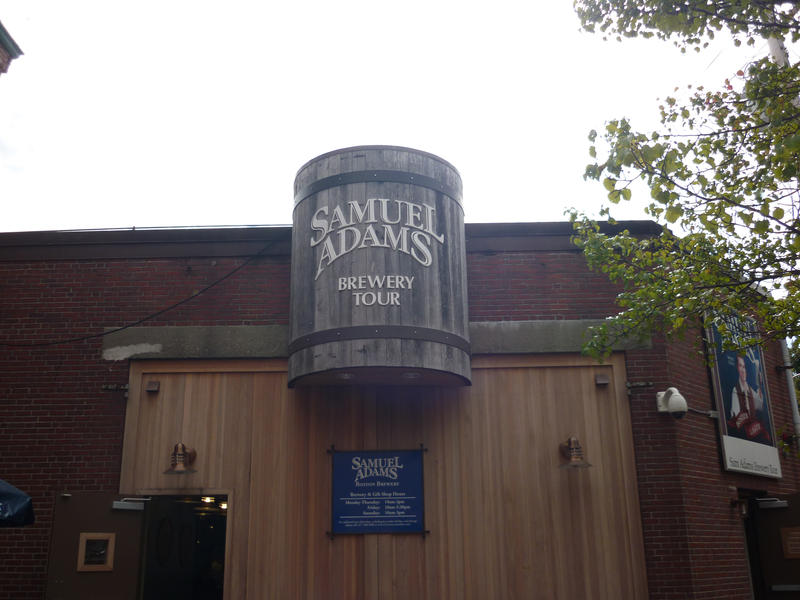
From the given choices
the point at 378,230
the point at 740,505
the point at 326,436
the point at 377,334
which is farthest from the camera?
the point at 740,505

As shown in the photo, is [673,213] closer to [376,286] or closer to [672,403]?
[672,403]

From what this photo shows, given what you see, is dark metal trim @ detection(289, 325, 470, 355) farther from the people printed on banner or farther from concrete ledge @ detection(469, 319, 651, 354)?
the people printed on banner

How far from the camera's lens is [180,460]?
373 inches

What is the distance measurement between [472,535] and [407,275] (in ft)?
10.5

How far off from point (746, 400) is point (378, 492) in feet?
19.1

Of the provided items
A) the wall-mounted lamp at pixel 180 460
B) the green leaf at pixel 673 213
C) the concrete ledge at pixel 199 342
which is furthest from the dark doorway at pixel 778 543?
the wall-mounted lamp at pixel 180 460

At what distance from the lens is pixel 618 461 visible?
9.74 meters

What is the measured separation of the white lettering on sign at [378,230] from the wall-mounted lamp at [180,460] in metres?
2.69

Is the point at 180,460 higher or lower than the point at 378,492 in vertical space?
higher

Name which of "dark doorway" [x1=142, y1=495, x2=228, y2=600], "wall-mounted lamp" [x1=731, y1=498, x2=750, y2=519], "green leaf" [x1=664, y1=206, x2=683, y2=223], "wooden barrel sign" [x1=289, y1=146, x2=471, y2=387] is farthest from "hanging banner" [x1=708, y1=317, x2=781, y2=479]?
"dark doorway" [x1=142, y1=495, x2=228, y2=600]

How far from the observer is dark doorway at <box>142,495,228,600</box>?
387 inches

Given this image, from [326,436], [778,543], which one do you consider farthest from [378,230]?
[778,543]

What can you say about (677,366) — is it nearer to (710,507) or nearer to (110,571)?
(710,507)

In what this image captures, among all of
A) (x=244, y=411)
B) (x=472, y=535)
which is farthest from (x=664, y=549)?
(x=244, y=411)
